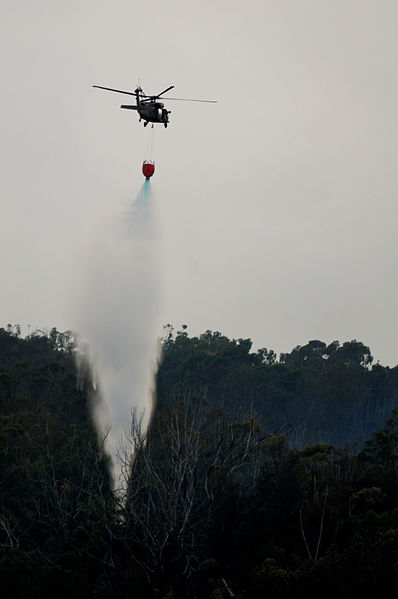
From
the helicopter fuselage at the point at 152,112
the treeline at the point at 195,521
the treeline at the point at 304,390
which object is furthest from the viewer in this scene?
the treeline at the point at 304,390

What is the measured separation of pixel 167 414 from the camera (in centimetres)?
6188

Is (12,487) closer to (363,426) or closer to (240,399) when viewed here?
(240,399)

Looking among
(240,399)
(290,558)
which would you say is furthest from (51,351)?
(290,558)

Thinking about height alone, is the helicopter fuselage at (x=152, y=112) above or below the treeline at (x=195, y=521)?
above

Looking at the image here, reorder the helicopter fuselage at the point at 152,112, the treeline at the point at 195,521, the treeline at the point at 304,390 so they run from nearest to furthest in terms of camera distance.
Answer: the treeline at the point at 195,521 → the helicopter fuselage at the point at 152,112 → the treeline at the point at 304,390

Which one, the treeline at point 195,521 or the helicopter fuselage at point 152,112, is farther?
the helicopter fuselage at point 152,112

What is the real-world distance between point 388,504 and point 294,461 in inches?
183

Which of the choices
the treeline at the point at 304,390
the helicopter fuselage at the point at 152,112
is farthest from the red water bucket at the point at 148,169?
the treeline at the point at 304,390

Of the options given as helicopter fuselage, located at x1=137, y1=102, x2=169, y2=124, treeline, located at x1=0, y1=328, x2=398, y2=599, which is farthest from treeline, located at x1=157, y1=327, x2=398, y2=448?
helicopter fuselage, located at x1=137, y1=102, x2=169, y2=124

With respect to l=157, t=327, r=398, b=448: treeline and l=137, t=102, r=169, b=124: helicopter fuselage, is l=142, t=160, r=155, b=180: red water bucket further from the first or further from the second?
l=157, t=327, r=398, b=448: treeline

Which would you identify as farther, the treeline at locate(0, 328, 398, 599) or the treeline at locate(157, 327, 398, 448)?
the treeline at locate(157, 327, 398, 448)

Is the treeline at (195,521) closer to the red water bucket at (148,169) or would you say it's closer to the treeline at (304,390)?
the red water bucket at (148,169)

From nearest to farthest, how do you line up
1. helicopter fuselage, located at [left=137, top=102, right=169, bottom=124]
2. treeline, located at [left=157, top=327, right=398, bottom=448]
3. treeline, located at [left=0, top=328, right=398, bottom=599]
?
1. treeline, located at [left=0, top=328, right=398, bottom=599]
2. helicopter fuselage, located at [left=137, top=102, right=169, bottom=124]
3. treeline, located at [left=157, top=327, right=398, bottom=448]

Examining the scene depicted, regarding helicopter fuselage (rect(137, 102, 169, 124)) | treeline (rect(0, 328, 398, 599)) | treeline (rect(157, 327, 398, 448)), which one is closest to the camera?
treeline (rect(0, 328, 398, 599))
